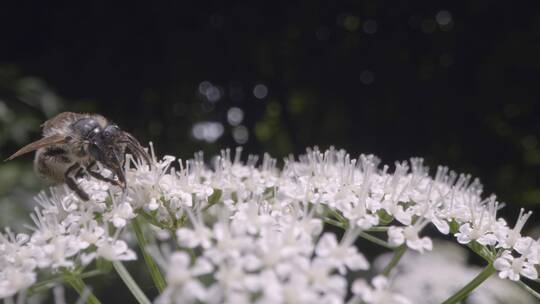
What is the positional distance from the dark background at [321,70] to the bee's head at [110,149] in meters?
3.05

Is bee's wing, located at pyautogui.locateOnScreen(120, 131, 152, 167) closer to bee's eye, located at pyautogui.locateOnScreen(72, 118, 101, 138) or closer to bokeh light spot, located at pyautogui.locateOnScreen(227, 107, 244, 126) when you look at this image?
bee's eye, located at pyautogui.locateOnScreen(72, 118, 101, 138)

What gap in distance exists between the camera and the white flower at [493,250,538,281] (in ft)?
5.97

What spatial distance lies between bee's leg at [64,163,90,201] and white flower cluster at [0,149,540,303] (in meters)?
0.03

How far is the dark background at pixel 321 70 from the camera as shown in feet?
16.9

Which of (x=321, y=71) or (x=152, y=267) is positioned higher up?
(x=321, y=71)

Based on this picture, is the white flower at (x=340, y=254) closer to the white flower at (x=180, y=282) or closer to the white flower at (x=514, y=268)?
the white flower at (x=180, y=282)

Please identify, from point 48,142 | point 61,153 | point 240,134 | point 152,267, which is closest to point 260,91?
point 240,134

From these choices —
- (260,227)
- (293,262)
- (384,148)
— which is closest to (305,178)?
(260,227)

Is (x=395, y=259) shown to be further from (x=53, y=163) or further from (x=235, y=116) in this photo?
(x=235, y=116)

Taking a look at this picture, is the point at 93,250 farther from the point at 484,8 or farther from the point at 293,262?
the point at 484,8

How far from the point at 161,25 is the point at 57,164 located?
3.63m

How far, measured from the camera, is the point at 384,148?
18.0ft

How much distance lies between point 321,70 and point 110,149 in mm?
3914

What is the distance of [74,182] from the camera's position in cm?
190
